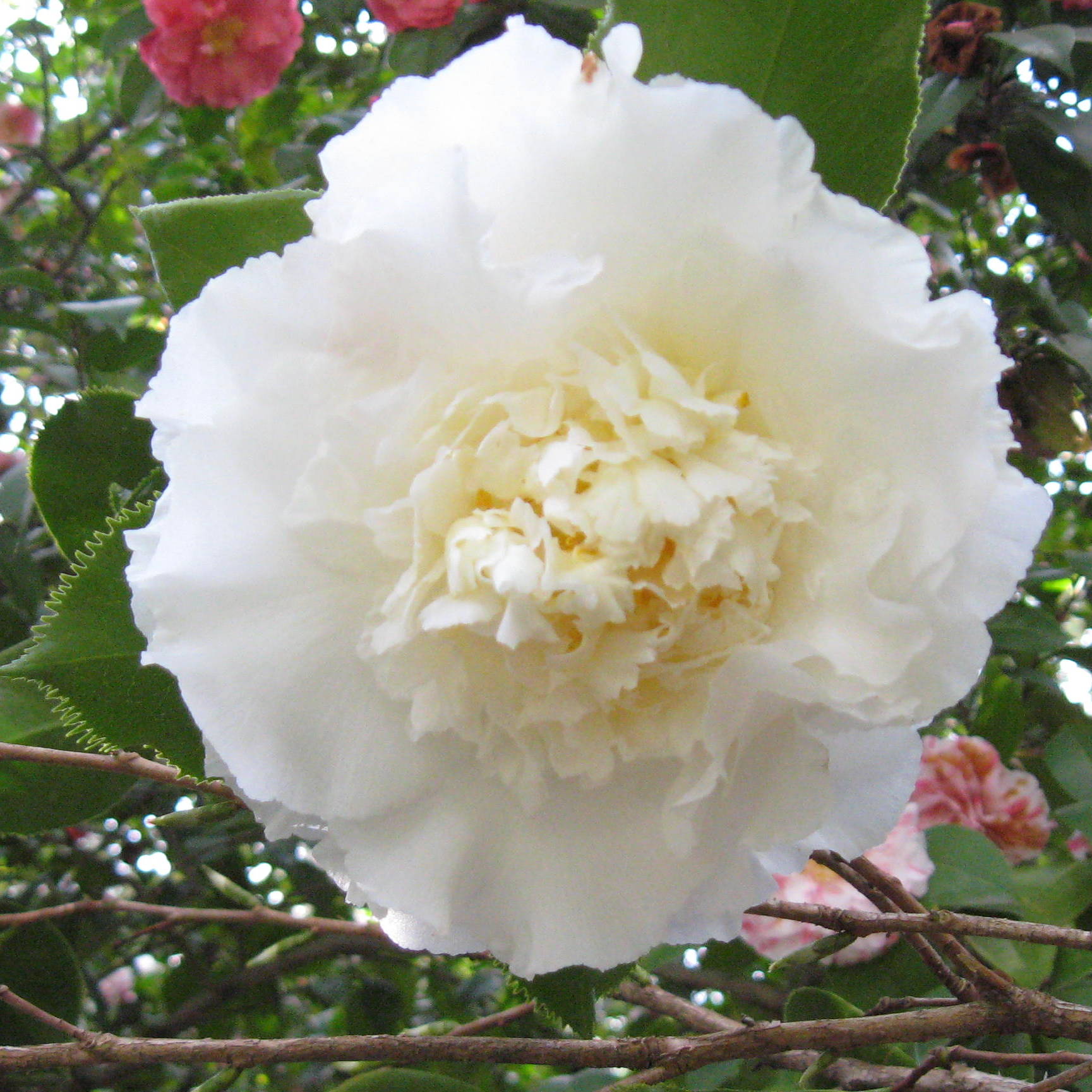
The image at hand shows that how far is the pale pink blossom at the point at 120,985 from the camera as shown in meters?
2.09

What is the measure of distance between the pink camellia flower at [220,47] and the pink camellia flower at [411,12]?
0.34 metres

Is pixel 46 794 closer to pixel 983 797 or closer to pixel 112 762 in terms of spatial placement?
pixel 112 762

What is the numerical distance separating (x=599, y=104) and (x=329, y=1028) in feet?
6.85

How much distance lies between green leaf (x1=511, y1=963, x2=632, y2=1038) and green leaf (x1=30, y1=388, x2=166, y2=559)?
1.37 ft

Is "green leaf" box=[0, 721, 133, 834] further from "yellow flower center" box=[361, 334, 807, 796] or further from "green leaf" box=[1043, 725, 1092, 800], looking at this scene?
"green leaf" box=[1043, 725, 1092, 800]

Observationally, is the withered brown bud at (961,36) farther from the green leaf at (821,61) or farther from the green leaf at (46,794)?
the green leaf at (46,794)

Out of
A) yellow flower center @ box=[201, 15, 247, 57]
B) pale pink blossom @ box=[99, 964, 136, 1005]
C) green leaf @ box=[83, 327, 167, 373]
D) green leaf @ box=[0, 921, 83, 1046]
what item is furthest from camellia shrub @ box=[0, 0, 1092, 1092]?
pale pink blossom @ box=[99, 964, 136, 1005]

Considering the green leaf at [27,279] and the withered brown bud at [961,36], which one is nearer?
the withered brown bud at [961,36]

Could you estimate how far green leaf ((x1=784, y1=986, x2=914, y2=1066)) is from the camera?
0.81 meters

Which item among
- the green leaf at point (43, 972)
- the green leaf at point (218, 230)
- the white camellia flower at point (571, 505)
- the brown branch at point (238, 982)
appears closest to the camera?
the white camellia flower at point (571, 505)

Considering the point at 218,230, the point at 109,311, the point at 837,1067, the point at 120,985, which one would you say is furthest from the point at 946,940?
the point at 120,985

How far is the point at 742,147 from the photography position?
0.42m

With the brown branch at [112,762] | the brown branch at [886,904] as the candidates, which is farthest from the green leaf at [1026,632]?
the brown branch at [112,762]

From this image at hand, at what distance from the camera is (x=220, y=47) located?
1563 millimetres
